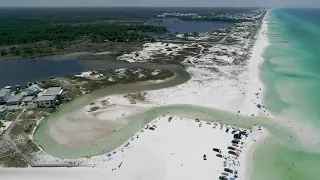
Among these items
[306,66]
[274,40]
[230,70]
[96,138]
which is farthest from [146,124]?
A: [274,40]

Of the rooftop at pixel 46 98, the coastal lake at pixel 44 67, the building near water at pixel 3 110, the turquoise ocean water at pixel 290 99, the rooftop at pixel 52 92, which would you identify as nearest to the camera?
the turquoise ocean water at pixel 290 99

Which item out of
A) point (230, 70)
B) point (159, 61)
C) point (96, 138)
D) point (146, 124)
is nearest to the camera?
point (96, 138)

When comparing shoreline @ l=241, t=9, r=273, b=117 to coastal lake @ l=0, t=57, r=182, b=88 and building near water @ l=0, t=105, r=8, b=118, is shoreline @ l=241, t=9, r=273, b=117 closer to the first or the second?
coastal lake @ l=0, t=57, r=182, b=88

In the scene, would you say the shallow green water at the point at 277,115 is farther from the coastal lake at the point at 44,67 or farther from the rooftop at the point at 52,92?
the coastal lake at the point at 44,67

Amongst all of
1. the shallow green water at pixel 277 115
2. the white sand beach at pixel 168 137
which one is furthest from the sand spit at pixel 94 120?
the shallow green water at pixel 277 115

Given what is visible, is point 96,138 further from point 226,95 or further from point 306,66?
point 306,66

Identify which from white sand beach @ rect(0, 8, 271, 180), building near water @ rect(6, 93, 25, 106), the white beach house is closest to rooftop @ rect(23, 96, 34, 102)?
building near water @ rect(6, 93, 25, 106)

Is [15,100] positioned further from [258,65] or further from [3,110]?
[258,65]

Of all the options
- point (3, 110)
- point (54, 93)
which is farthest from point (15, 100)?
point (54, 93)
